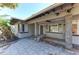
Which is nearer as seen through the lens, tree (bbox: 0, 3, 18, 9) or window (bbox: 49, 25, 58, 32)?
tree (bbox: 0, 3, 18, 9)

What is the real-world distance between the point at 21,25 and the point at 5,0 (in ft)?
14.3

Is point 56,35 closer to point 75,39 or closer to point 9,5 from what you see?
point 75,39

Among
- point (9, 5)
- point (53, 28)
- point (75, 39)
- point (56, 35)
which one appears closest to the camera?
point (9, 5)

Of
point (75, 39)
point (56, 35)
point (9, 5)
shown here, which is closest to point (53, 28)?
point (56, 35)

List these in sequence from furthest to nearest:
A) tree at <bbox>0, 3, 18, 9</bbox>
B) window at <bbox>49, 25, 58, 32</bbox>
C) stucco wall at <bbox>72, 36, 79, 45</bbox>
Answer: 1. window at <bbox>49, 25, 58, 32</bbox>
2. stucco wall at <bbox>72, 36, 79, 45</bbox>
3. tree at <bbox>0, 3, 18, 9</bbox>

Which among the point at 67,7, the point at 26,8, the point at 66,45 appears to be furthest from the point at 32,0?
the point at 66,45

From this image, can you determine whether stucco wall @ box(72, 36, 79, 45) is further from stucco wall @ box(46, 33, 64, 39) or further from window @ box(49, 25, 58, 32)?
window @ box(49, 25, 58, 32)

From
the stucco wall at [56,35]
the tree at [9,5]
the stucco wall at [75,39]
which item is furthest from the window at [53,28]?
the tree at [9,5]

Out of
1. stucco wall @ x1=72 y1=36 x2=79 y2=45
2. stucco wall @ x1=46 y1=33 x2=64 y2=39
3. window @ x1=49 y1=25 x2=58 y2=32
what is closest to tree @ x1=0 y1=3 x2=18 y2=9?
stucco wall @ x1=72 y1=36 x2=79 y2=45

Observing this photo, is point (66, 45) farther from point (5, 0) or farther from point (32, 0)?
point (5, 0)

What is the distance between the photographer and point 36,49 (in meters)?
3.45
